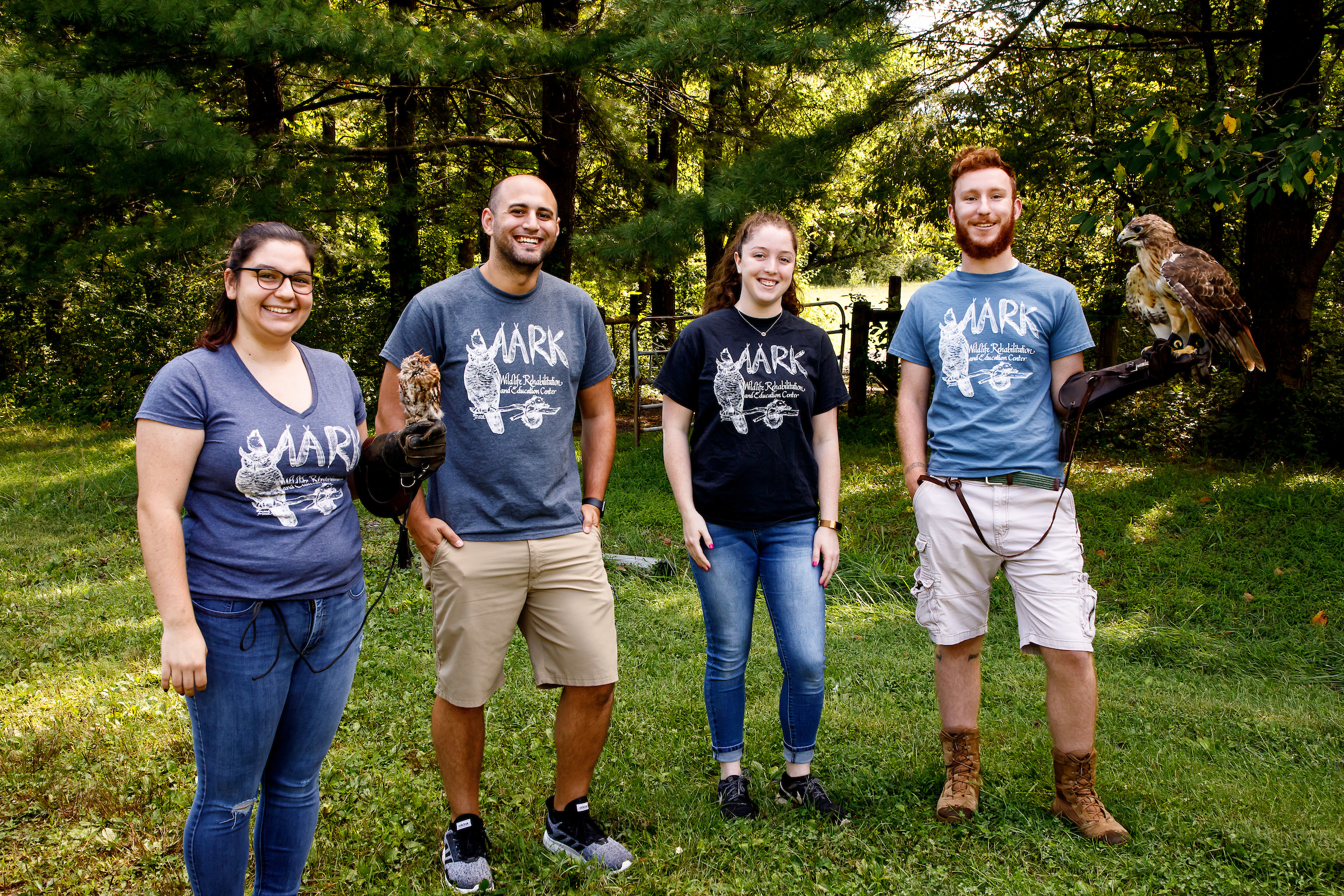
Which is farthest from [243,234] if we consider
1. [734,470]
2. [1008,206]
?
[1008,206]

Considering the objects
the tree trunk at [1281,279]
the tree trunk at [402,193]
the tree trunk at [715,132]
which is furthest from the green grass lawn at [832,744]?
the tree trunk at [715,132]

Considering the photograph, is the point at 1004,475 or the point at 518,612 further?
the point at 1004,475

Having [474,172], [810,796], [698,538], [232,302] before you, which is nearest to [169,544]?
[232,302]

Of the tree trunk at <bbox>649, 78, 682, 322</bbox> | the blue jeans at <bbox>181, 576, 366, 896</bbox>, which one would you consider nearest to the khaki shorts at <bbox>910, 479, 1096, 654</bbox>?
the blue jeans at <bbox>181, 576, 366, 896</bbox>

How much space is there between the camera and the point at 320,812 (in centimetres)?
335

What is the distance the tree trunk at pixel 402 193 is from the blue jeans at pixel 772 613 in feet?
22.1

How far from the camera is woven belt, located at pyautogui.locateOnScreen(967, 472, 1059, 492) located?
9.98 feet

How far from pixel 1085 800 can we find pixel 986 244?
6.22ft

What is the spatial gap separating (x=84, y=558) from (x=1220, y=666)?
305 inches

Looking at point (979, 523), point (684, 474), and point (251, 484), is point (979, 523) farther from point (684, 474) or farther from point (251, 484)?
point (251, 484)

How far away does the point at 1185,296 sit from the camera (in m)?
2.77

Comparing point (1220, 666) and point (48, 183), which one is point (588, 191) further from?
point (1220, 666)

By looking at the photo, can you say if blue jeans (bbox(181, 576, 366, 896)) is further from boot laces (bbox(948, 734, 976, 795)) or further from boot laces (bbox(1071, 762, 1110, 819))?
boot laces (bbox(1071, 762, 1110, 819))

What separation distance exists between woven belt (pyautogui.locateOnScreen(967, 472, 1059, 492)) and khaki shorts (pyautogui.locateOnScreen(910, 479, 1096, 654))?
14 millimetres
